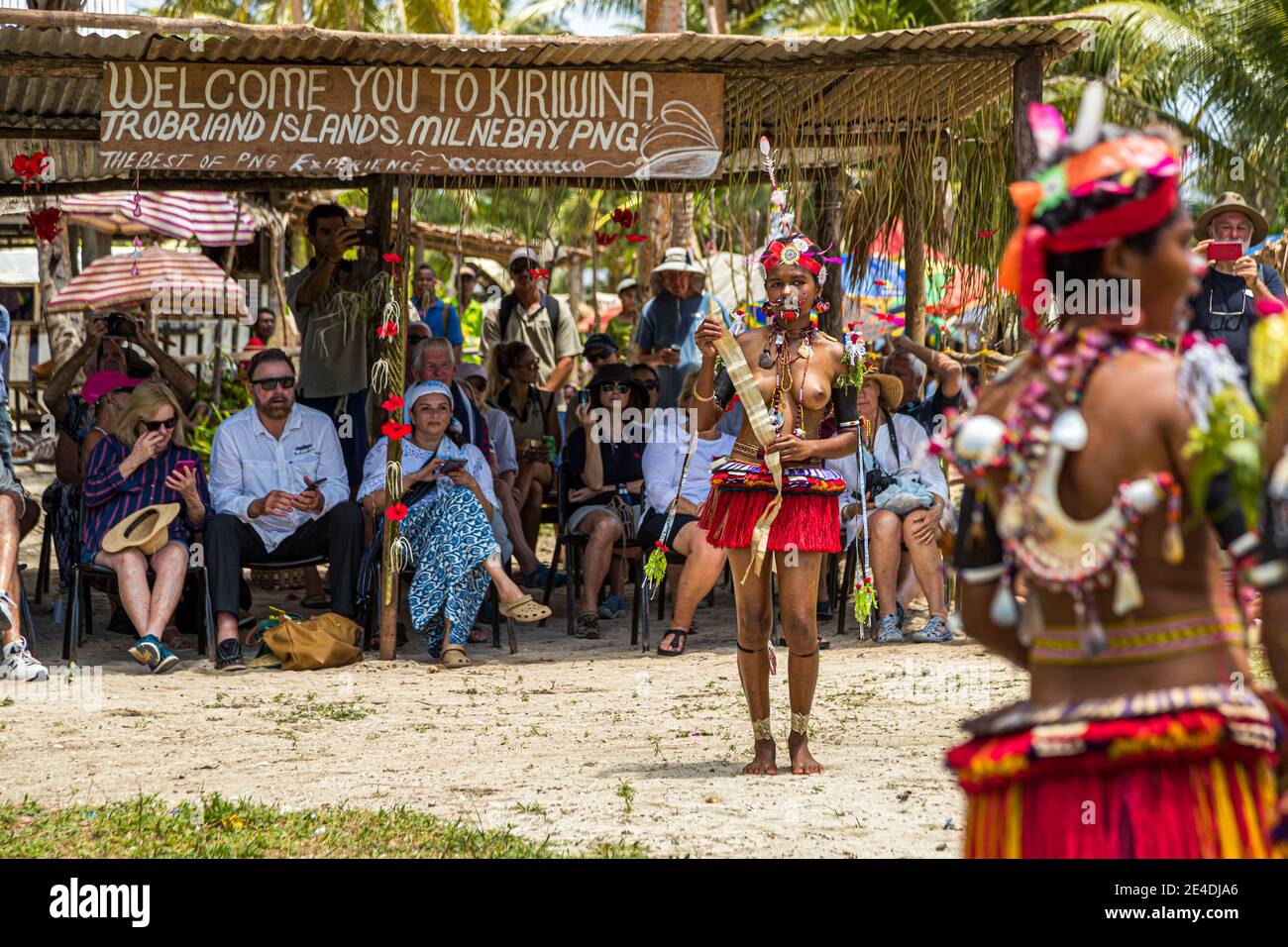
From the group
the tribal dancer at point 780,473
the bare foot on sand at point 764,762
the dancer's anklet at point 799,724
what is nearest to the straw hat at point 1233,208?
the tribal dancer at point 780,473

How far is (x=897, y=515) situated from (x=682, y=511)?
1.26 meters

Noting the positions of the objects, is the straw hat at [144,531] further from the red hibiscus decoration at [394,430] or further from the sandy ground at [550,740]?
the red hibiscus decoration at [394,430]

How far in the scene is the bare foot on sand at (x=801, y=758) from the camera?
595 cm

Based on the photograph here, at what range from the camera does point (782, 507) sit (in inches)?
230

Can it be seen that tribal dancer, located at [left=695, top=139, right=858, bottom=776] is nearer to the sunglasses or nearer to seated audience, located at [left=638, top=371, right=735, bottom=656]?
seated audience, located at [left=638, top=371, right=735, bottom=656]

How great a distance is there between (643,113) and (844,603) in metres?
3.07

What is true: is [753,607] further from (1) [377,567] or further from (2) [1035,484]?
(1) [377,567]

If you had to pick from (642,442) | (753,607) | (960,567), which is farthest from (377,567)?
(960,567)

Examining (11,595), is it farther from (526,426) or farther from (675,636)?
(526,426)

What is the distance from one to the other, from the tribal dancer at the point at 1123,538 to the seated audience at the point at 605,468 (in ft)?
22.4

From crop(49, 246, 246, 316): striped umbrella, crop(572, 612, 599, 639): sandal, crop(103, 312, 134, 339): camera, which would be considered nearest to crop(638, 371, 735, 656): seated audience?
crop(572, 612, 599, 639): sandal

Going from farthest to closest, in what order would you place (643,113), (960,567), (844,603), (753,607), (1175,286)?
1. (844,603)
2. (643,113)
3. (753,607)
4. (960,567)
5. (1175,286)

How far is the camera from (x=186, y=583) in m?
9.00

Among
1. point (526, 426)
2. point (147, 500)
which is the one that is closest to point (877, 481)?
point (526, 426)
